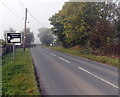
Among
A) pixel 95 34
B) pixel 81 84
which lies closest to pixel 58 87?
pixel 81 84

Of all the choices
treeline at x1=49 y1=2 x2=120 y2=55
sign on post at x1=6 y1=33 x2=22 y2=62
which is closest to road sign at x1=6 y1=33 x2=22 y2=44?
sign on post at x1=6 y1=33 x2=22 y2=62

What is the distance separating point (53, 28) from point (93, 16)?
95.4ft

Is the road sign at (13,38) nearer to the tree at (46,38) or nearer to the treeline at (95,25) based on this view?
the treeline at (95,25)

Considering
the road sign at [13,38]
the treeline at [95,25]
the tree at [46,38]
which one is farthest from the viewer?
the tree at [46,38]

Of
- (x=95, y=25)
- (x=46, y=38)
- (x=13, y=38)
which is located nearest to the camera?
(x=13, y=38)

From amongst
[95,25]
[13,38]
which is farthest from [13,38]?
[95,25]

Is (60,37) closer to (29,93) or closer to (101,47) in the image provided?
(101,47)

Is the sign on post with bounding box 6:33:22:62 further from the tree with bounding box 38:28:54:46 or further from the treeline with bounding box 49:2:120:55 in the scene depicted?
the tree with bounding box 38:28:54:46

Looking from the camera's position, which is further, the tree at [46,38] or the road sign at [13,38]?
the tree at [46,38]

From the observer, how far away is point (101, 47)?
3903cm

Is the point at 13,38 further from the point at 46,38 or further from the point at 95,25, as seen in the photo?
the point at 46,38

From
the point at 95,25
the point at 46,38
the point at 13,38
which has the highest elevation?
the point at 95,25

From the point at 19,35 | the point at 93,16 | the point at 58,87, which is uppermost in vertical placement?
the point at 93,16

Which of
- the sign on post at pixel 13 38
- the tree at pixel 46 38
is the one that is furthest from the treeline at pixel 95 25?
the tree at pixel 46 38
